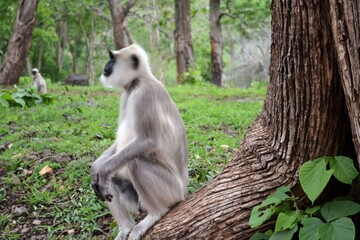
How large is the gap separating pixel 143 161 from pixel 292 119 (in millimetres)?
1185

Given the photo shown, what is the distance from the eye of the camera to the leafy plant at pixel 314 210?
2.31 metres

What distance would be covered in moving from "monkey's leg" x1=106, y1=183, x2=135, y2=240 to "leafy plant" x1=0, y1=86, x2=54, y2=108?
471cm

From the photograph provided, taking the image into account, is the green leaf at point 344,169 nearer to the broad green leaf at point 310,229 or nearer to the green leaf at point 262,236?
the broad green leaf at point 310,229

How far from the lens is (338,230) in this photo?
90.2 inches

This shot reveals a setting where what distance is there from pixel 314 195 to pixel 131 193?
5.54 ft

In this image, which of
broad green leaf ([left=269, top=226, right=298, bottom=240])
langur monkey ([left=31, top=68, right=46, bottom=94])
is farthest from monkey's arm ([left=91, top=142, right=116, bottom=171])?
langur monkey ([left=31, top=68, right=46, bottom=94])

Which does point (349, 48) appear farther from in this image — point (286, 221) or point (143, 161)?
point (143, 161)

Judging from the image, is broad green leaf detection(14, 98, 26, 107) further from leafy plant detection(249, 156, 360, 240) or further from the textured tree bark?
the textured tree bark

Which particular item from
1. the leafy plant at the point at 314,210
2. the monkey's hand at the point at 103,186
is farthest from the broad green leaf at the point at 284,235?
the monkey's hand at the point at 103,186

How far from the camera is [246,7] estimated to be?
16.3 m

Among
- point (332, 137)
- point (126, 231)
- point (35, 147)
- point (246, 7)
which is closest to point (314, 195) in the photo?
point (332, 137)

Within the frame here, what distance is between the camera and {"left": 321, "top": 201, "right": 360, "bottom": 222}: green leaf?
95.2 inches

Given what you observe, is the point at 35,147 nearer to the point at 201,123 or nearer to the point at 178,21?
the point at 201,123

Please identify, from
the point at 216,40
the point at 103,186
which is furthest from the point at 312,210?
the point at 216,40
